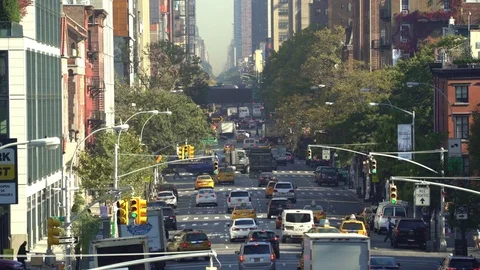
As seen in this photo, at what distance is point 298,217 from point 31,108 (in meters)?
14.2

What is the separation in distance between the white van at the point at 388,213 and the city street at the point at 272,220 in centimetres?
67

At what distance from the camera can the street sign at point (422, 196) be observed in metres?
72.6

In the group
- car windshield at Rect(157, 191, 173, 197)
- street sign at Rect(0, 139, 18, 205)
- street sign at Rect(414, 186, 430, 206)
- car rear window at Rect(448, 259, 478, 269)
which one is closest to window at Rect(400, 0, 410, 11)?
car windshield at Rect(157, 191, 173, 197)

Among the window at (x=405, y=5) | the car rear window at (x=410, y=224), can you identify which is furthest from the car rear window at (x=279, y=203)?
the window at (x=405, y=5)

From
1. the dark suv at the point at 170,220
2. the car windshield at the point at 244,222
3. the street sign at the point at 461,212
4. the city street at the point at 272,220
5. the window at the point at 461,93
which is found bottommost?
the city street at the point at 272,220

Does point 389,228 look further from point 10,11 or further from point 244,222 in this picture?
point 10,11

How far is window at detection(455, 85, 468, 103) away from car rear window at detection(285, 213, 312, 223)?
26.7m

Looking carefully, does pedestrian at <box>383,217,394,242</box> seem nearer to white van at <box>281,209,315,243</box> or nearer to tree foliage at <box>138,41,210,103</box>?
white van at <box>281,209,315,243</box>

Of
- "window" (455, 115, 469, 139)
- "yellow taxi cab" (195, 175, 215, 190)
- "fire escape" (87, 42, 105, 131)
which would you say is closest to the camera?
"window" (455, 115, 469, 139)

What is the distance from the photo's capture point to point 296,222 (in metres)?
72.8

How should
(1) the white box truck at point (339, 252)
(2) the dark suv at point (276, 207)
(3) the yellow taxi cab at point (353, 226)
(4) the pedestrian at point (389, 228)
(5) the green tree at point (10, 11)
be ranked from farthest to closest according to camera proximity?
(2) the dark suv at point (276, 207), (4) the pedestrian at point (389, 228), (3) the yellow taxi cab at point (353, 226), (5) the green tree at point (10, 11), (1) the white box truck at point (339, 252)

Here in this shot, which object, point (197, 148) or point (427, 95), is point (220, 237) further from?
point (197, 148)

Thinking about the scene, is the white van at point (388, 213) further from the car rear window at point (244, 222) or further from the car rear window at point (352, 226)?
the car rear window at point (352, 226)

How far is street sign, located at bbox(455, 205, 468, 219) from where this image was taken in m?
69.2
